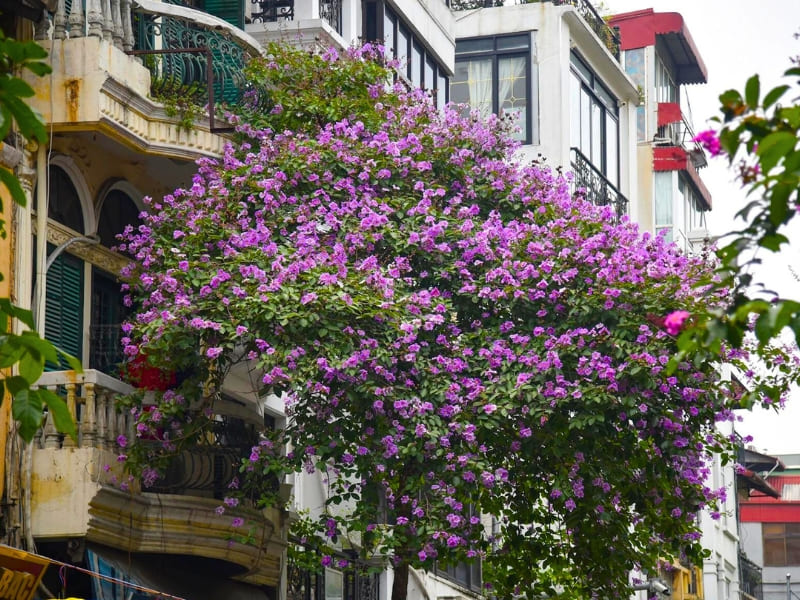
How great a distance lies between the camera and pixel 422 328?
16.7 meters

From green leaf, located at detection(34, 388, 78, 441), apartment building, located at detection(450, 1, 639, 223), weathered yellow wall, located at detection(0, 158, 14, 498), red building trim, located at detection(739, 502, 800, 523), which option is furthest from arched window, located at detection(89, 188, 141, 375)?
red building trim, located at detection(739, 502, 800, 523)

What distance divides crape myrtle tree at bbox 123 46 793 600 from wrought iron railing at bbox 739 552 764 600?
3832 cm

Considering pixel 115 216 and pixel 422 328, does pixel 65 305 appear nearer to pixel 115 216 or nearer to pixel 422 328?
pixel 115 216

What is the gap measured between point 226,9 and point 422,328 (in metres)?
5.74

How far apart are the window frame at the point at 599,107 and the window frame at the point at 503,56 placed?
2.67 feet

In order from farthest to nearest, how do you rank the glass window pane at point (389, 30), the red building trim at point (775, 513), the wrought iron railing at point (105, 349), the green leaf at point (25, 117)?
1. the red building trim at point (775, 513)
2. the glass window pane at point (389, 30)
3. the wrought iron railing at point (105, 349)
4. the green leaf at point (25, 117)

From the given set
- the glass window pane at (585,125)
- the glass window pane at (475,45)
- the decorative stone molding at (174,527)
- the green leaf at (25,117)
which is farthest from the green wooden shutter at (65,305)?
the glass window pane at (585,125)

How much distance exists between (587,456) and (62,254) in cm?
540

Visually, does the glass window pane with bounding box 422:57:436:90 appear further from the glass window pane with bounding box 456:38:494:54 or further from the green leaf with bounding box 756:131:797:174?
the green leaf with bounding box 756:131:797:174

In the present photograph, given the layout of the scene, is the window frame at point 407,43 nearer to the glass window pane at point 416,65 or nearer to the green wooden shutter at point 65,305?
the glass window pane at point 416,65

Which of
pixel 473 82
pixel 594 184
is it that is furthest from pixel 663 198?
pixel 473 82

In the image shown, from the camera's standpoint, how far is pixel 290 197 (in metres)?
17.2

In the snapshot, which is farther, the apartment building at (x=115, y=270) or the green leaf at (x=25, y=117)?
the apartment building at (x=115, y=270)

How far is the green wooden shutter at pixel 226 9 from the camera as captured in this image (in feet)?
67.2
